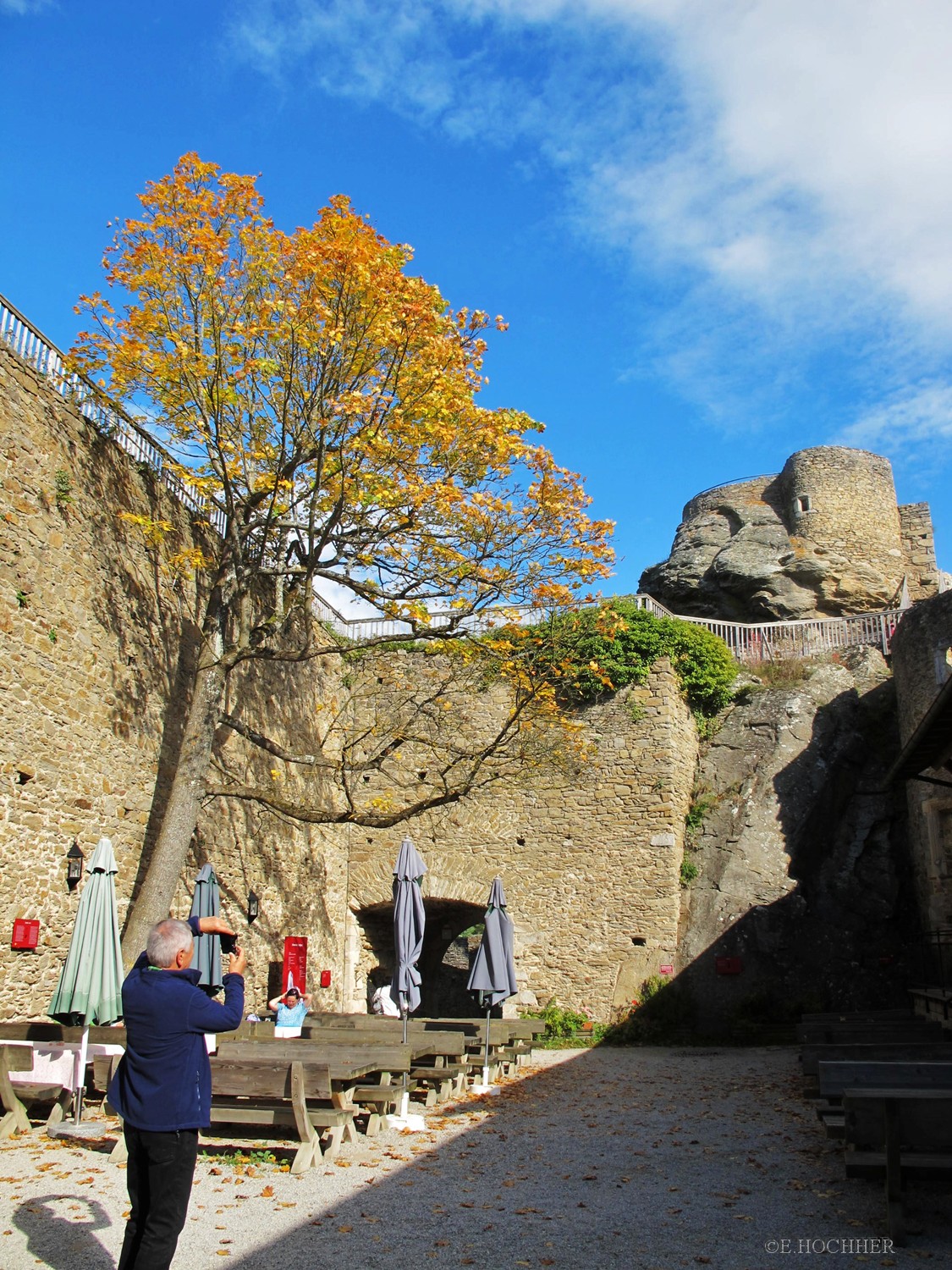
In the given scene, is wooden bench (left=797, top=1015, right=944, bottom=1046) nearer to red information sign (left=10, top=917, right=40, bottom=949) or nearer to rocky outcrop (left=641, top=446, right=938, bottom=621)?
red information sign (left=10, top=917, right=40, bottom=949)

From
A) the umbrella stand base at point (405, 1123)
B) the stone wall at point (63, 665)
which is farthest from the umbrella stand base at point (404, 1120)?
the stone wall at point (63, 665)

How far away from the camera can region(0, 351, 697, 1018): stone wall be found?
9297mm

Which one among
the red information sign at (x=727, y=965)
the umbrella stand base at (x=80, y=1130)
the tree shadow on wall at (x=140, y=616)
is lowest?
the umbrella stand base at (x=80, y=1130)

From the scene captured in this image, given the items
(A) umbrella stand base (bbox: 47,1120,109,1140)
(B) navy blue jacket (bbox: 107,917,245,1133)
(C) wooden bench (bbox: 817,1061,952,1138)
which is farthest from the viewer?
(A) umbrella stand base (bbox: 47,1120,109,1140)

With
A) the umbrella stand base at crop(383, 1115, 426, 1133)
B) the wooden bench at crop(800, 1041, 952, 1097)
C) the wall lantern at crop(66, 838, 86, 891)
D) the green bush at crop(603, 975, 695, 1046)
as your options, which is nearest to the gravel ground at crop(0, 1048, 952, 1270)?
the umbrella stand base at crop(383, 1115, 426, 1133)

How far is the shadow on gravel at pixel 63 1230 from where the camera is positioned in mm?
4461

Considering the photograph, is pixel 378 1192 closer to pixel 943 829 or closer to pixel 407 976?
pixel 407 976

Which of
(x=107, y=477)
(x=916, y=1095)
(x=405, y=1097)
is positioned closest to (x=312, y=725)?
(x=107, y=477)

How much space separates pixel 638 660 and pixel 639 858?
11.1ft

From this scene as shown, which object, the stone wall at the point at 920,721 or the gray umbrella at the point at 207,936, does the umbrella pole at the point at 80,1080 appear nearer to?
the gray umbrella at the point at 207,936

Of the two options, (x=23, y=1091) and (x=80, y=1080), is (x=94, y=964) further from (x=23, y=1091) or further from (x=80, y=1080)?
(x=23, y=1091)

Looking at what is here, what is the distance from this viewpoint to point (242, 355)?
1065 centimetres

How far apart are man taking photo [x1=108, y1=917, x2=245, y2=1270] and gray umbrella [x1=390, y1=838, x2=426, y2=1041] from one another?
5470 mm

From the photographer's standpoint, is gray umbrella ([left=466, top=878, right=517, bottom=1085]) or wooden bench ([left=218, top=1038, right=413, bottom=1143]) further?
gray umbrella ([left=466, top=878, right=517, bottom=1085])
